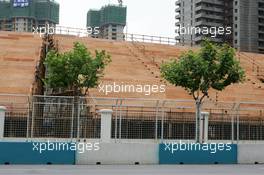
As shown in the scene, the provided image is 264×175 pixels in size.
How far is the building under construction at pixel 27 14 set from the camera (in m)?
128

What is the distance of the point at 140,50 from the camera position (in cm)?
4962

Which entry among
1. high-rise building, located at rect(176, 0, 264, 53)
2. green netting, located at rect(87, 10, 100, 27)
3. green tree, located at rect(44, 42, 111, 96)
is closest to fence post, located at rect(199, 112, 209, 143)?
green tree, located at rect(44, 42, 111, 96)

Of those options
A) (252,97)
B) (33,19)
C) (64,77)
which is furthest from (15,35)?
(33,19)

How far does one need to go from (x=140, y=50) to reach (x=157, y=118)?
1066 inches

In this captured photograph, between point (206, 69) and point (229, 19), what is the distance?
12602cm

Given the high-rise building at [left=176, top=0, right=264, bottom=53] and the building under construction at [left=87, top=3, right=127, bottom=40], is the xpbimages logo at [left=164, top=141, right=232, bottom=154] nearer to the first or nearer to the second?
the high-rise building at [left=176, top=0, right=264, bottom=53]

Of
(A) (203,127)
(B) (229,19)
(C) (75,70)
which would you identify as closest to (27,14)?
(B) (229,19)

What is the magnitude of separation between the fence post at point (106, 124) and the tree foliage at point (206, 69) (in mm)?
8379

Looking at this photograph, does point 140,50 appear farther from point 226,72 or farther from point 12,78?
point 226,72

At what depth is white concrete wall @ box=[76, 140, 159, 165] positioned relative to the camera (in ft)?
73.3

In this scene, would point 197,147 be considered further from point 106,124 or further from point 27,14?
point 27,14

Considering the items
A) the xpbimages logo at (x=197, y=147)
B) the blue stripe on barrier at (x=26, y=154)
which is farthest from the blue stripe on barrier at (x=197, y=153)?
the blue stripe on barrier at (x=26, y=154)

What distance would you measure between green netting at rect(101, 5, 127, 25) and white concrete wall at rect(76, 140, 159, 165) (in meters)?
123

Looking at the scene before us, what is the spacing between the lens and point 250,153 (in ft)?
82.0
